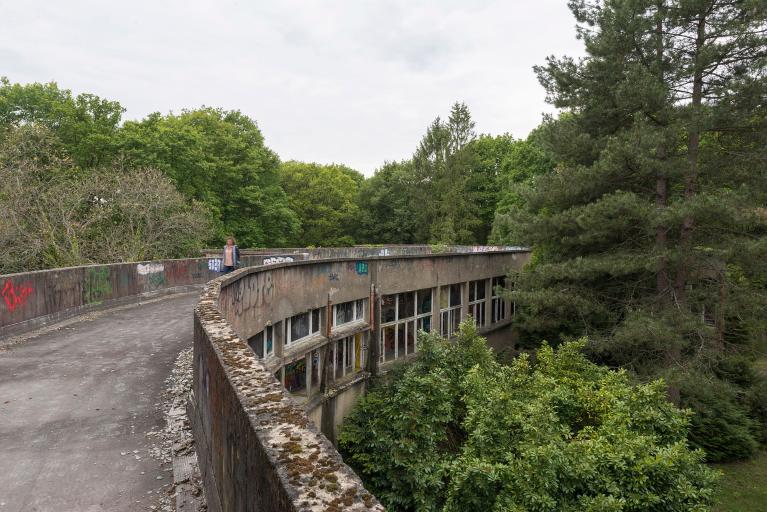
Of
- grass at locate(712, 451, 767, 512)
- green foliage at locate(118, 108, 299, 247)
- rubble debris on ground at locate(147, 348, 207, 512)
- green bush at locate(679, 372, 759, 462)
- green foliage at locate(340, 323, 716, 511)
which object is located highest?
green foliage at locate(118, 108, 299, 247)

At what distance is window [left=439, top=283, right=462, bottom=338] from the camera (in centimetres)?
2305

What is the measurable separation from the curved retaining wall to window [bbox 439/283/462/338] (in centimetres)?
10

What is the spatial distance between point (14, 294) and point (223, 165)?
3866 cm

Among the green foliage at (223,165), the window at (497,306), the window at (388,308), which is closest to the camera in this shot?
the window at (388,308)

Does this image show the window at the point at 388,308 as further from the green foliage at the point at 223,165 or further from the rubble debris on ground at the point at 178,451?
the green foliage at the point at 223,165

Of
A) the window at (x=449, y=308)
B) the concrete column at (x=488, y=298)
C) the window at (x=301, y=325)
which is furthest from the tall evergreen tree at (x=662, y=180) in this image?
the window at (x=301, y=325)

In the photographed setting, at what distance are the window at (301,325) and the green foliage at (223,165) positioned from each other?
94.5 feet

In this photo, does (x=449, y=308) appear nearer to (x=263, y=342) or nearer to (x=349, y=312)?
(x=349, y=312)

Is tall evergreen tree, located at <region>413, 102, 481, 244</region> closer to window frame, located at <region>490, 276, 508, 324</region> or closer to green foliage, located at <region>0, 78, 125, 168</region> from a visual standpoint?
window frame, located at <region>490, 276, 508, 324</region>

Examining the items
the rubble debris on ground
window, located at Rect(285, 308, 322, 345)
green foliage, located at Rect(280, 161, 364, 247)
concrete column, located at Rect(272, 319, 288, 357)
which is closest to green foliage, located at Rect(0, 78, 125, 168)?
green foliage, located at Rect(280, 161, 364, 247)

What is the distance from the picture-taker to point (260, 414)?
323 cm

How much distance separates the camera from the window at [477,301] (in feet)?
84.3

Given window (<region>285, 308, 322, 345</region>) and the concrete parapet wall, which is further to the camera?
window (<region>285, 308, 322, 345</region>)

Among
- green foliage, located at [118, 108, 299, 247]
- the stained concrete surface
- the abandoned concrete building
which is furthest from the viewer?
green foliage, located at [118, 108, 299, 247]
